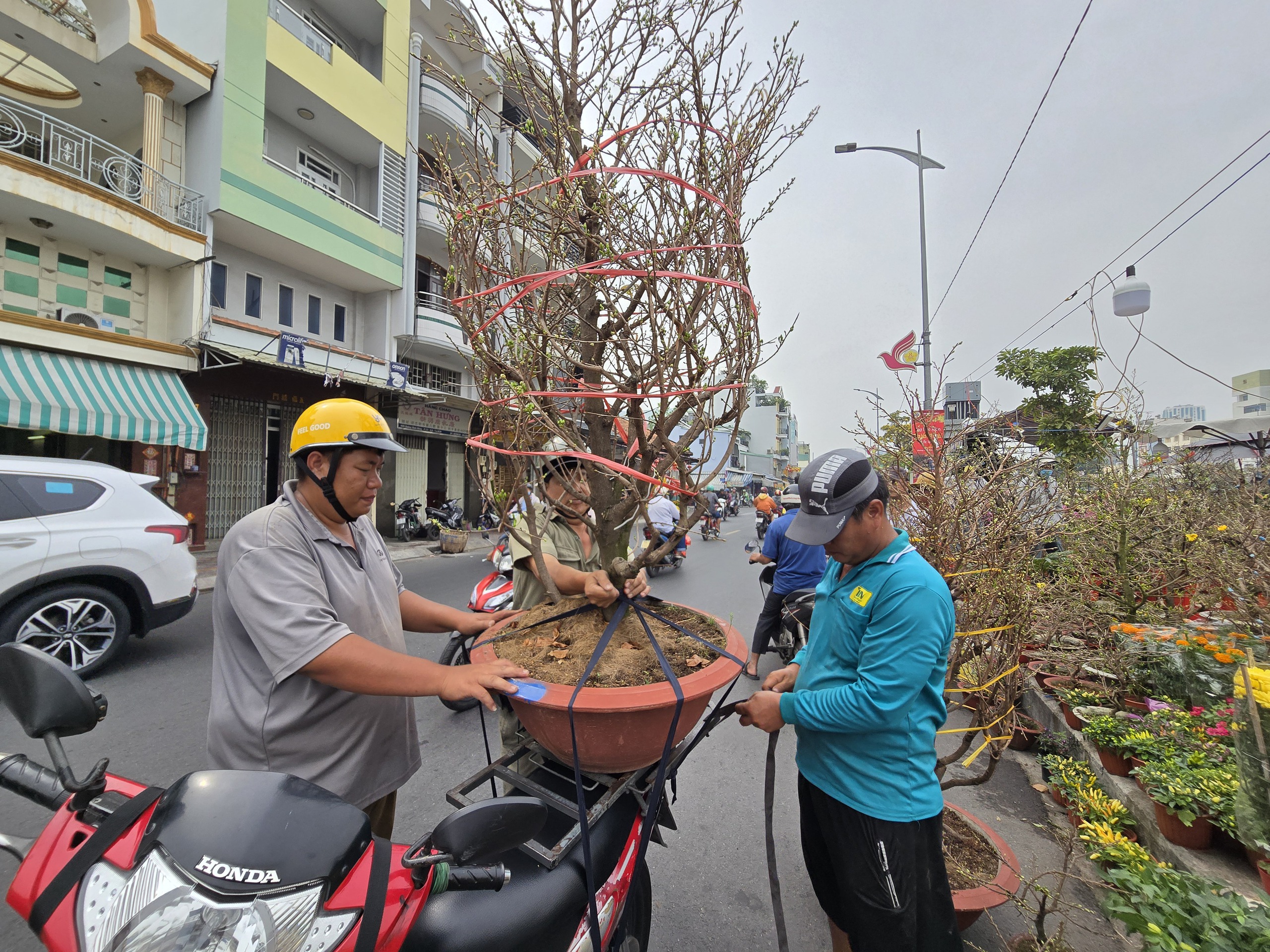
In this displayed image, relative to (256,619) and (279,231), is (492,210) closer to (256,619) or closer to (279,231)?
(256,619)

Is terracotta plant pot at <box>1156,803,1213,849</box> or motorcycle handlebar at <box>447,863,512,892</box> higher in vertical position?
motorcycle handlebar at <box>447,863,512,892</box>

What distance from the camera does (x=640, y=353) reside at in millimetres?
1861

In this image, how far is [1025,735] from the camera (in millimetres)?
3605

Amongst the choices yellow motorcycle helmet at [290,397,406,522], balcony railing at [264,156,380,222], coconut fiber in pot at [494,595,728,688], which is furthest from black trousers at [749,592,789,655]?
balcony railing at [264,156,380,222]

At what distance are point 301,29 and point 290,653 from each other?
1551cm

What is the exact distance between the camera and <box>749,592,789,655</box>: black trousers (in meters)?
4.85

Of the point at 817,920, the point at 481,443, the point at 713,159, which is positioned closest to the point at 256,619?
the point at 481,443

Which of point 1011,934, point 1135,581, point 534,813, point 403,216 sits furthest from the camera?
point 403,216

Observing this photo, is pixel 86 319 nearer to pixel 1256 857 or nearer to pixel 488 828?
pixel 488 828

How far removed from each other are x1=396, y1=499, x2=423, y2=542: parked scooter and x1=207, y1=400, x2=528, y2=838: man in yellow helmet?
40.9ft

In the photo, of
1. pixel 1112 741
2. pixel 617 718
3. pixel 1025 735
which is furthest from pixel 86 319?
pixel 1112 741

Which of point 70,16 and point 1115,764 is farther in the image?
point 70,16

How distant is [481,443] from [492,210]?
800 millimetres

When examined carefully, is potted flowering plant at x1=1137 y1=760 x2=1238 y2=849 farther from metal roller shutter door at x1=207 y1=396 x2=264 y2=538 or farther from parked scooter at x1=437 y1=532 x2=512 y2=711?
metal roller shutter door at x1=207 y1=396 x2=264 y2=538
